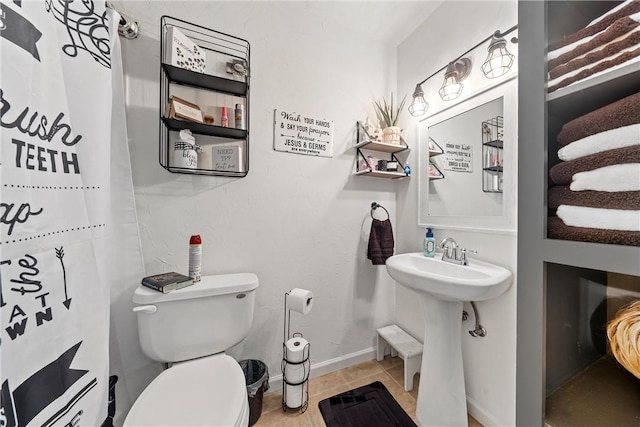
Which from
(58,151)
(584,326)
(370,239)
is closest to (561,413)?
(584,326)

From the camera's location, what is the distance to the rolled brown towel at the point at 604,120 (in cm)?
39

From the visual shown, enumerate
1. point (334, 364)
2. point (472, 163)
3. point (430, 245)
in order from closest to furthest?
point (472, 163) → point (430, 245) → point (334, 364)

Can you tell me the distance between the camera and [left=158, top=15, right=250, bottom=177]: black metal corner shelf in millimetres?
1051

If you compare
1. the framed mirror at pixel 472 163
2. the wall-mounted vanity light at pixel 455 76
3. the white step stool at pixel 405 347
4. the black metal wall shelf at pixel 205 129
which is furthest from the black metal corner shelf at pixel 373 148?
the white step stool at pixel 405 347

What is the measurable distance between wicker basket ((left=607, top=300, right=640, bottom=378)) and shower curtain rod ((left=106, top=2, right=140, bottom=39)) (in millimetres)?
1853

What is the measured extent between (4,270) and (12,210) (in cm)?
13

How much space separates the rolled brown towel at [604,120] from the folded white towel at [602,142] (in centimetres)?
1

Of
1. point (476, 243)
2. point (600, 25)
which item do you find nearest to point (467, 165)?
point (476, 243)

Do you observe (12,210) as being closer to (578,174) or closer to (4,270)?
(4,270)

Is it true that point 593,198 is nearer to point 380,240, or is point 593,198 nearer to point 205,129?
point 380,240

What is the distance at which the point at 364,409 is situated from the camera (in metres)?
1.19

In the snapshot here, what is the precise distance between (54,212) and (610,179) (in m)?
1.22

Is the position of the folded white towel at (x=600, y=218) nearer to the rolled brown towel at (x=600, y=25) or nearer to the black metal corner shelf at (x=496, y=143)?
the rolled brown towel at (x=600, y=25)

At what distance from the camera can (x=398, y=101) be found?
5.44 feet
